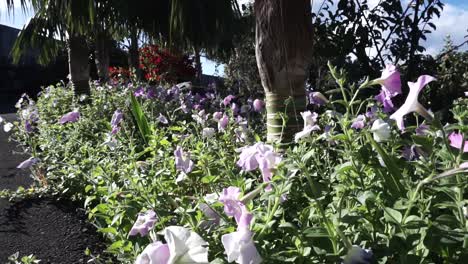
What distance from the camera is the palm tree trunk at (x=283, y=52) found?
2416 mm

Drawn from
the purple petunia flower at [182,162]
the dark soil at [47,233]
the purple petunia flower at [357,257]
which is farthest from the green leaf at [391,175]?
the dark soil at [47,233]

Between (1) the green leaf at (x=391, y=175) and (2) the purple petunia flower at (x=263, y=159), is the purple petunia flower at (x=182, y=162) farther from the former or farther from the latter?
(1) the green leaf at (x=391, y=175)

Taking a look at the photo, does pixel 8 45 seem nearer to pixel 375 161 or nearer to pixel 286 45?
pixel 286 45

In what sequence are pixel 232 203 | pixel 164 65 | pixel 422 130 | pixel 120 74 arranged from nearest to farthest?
pixel 232 203 → pixel 422 130 → pixel 120 74 → pixel 164 65

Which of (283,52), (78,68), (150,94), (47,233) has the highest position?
(78,68)

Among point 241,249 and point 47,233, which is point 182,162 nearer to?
point 241,249

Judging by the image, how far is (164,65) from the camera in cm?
1138

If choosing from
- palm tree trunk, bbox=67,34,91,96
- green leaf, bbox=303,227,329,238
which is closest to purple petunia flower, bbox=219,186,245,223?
green leaf, bbox=303,227,329,238

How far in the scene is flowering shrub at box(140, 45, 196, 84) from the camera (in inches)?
441

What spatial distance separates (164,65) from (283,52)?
9.17m

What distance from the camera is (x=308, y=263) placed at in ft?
3.47

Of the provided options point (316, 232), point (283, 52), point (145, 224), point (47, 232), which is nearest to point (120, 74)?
point (47, 232)

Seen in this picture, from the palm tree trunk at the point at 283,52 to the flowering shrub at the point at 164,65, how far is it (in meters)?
8.54

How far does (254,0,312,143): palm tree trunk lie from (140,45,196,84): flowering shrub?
8.54 metres
